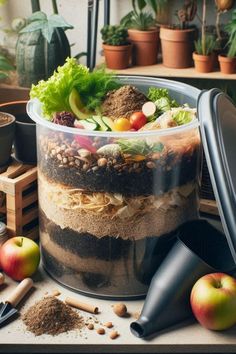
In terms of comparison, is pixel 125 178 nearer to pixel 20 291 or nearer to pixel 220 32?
pixel 20 291

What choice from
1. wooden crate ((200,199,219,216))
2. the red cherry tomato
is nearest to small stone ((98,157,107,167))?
the red cherry tomato

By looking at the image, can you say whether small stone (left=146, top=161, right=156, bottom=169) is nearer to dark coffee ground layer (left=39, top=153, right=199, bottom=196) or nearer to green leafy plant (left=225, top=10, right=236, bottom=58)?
dark coffee ground layer (left=39, top=153, right=199, bottom=196)

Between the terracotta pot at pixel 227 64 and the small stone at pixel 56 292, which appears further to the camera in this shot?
the terracotta pot at pixel 227 64

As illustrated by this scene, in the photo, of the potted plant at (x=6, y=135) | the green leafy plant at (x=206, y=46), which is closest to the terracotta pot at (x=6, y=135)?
the potted plant at (x=6, y=135)

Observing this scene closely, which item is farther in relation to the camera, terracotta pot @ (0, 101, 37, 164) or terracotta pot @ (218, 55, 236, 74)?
terracotta pot @ (218, 55, 236, 74)

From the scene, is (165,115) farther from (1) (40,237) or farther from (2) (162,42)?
(2) (162,42)

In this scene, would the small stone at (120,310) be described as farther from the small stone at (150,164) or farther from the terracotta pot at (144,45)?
the terracotta pot at (144,45)

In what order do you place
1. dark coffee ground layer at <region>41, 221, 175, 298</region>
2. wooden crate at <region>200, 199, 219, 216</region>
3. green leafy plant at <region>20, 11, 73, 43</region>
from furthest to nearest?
1. green leafy plant at <region>20, 11, 73, 43</region>
2. wooden crate at <region>200, 199, 219, 216</region>
3. dark coffee ground layer at <region>41, 221, 175, 298</region>

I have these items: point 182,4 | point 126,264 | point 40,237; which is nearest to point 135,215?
point 126,264
